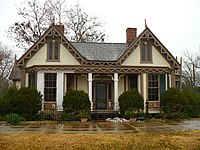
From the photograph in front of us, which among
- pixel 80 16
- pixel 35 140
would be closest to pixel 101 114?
pixel 35 140

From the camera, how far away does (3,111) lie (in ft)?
68.2

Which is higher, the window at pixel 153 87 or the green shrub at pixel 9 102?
the window at pixel 153 87

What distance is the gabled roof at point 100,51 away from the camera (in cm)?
2434

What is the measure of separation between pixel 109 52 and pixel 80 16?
60.8 feet

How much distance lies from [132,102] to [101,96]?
13.9 ft

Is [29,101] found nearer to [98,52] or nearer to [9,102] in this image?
[9,102]

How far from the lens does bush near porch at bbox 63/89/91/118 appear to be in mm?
20281

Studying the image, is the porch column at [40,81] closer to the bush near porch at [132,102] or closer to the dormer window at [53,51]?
the dormer window at [53,51]

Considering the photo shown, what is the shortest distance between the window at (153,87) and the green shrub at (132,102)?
189 centimetres

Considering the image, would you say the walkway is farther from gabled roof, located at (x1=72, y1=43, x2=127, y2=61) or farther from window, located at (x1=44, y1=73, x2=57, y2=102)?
gabled roof, located at (x1=72, y1=43, x2=127, y2=61)

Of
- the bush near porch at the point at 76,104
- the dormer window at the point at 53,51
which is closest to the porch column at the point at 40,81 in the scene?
the dormer window at the point at 53,51

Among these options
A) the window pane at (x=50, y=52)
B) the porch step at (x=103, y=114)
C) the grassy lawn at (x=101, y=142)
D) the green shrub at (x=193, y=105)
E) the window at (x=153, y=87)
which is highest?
the window pane at (x=50, y=52)

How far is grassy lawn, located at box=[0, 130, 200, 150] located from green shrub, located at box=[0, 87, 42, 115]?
8.01 meters

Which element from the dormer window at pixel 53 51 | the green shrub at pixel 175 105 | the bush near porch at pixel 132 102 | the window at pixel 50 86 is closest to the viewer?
the green shrub at pixel 175 105
